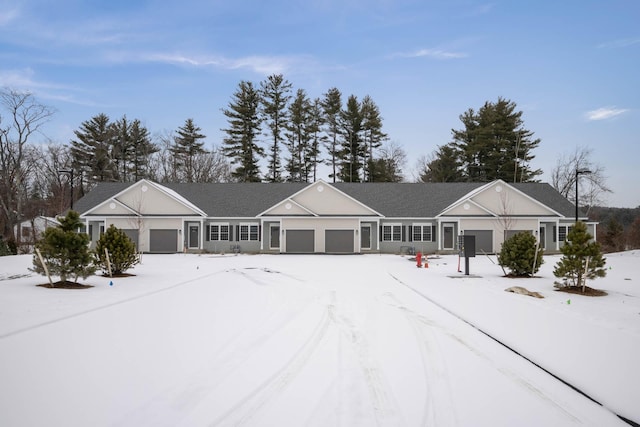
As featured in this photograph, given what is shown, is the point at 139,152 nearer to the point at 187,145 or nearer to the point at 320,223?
the point at 187,145

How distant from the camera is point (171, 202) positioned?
109ft

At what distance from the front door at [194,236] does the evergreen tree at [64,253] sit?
2001 centimetres

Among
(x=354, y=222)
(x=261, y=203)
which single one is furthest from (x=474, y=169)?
(x=261, y=203)

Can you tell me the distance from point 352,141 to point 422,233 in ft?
68.9

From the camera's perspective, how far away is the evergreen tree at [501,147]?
168 feet

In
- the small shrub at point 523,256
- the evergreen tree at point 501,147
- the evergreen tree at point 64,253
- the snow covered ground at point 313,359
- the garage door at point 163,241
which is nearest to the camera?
the snow covered ground at point 313,359

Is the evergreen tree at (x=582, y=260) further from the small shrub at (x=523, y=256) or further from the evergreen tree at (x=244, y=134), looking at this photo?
the evergreen tree at (x=244, y=134)

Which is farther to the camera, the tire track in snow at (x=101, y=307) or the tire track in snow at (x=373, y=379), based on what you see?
the tire track in snow at (x=101, y=307)

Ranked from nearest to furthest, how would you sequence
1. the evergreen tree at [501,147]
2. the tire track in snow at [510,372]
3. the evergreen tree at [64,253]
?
the tire track in snow at [510,372], the evergreen tree at [64,253], the evergreen tree at [501,147]

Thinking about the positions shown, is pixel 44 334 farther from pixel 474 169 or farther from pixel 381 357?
pixel 474 169

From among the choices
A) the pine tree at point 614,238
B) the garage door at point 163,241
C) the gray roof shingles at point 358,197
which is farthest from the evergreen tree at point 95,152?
the pine tree at point 614,238

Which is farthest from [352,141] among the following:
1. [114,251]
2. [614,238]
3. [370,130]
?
[114,251]

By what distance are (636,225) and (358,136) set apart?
108 feet

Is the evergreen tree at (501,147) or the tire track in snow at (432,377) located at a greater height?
the evergreen tree at (501,147)
